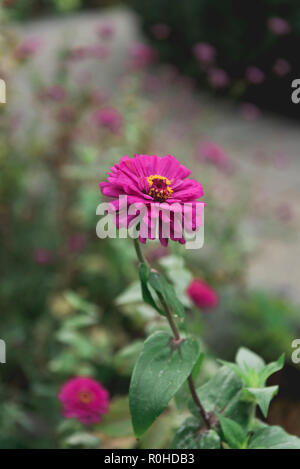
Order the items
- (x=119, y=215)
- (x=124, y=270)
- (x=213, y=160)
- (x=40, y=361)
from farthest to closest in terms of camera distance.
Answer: (x=213, y=160), (x=124, y=270), (x=40, y=361), (x=119, y=215)

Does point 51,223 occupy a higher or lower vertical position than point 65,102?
lower

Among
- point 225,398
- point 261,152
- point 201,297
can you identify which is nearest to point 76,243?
point 201,297

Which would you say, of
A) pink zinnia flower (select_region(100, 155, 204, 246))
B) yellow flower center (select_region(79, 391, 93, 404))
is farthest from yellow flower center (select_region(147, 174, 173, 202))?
yellow flower center (select_region(79, 391, 93, 404))

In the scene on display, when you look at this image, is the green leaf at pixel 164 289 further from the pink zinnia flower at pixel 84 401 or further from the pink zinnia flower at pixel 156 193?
the pink zinnia flower at pixel 84 401

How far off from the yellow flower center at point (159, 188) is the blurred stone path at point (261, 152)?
4.75 ft

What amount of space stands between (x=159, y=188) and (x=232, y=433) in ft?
1.21

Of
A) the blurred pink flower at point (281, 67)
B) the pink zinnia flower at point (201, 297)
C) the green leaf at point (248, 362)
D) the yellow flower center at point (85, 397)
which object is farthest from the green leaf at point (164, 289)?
the blurred pink flower at point (281, 67)

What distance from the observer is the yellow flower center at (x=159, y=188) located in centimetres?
67

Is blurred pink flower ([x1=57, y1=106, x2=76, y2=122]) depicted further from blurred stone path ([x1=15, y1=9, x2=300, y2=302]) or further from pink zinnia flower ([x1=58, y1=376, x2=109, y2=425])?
pink zinnia flower ([x1=58, y1=376, x2=109, y2=425])

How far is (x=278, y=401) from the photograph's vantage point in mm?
1563

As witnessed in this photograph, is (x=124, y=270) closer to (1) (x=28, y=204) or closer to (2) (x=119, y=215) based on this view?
(1) (x=28, y=204)

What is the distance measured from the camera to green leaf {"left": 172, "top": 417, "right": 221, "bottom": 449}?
771 mm
